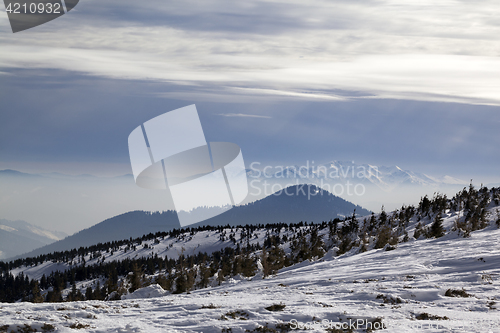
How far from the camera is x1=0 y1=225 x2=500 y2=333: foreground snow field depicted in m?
14.5

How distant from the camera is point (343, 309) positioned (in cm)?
1662

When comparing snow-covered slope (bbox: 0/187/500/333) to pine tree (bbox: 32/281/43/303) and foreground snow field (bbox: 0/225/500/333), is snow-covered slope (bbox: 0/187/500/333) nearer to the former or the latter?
foreground snow field (bbox: 0/225/500/333)

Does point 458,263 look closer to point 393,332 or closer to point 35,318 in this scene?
point 393,332

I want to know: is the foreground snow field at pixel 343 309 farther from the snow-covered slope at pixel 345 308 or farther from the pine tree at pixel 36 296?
the pine tree at pixel 36 296

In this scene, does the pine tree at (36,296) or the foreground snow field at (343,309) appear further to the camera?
the pine tree at (36,296)

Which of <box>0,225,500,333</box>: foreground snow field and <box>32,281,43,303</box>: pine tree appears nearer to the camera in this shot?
<box>0,225,500,333</box>: foreground snow field

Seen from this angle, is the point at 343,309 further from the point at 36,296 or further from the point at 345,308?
the point at 36,296

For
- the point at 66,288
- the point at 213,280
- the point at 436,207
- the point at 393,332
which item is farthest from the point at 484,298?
the point at 66,288

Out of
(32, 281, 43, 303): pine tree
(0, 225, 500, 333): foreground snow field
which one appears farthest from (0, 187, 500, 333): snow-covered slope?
(32, 281, 43, 303): pine tree

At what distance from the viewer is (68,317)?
16516mm

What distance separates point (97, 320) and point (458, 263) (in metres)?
25.3

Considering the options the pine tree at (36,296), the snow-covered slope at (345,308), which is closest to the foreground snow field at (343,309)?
the snow-covered slope at (345,308)

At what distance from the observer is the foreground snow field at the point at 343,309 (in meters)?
14.5

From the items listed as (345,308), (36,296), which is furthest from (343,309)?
(36,296)
